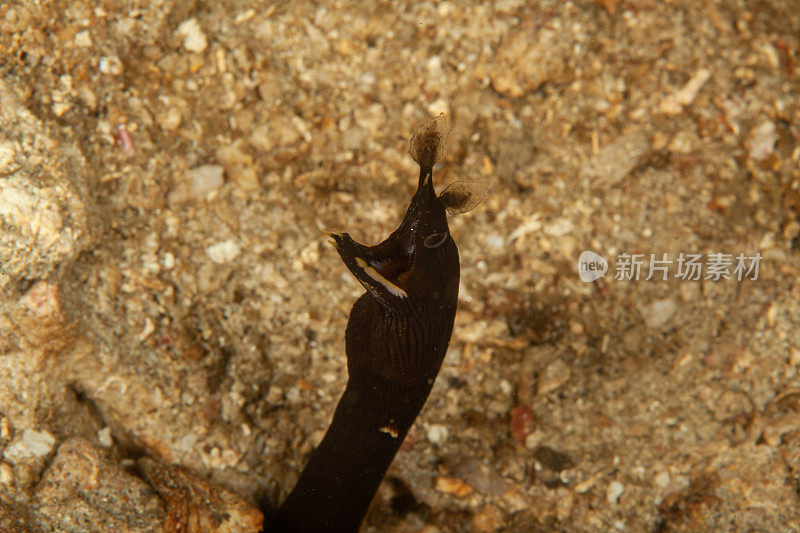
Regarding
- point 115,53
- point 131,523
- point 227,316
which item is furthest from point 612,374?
point 115,53

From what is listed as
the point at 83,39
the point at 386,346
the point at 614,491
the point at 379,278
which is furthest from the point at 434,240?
the point at 83,39

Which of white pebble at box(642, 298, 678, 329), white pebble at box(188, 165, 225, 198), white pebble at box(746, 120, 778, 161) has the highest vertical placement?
white pebble at box(746, 120, 778, 161)

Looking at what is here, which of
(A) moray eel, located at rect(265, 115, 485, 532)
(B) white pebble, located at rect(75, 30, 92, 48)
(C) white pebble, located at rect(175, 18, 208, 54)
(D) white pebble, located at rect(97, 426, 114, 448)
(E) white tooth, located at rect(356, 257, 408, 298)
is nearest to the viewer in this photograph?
(E) white tooth, located at rect(356, 257, 408, 298)

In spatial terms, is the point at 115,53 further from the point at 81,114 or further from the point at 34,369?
the point at 34,369

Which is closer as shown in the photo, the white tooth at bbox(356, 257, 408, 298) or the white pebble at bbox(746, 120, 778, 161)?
the white tooth at bbox(356, 257, 408, 298)

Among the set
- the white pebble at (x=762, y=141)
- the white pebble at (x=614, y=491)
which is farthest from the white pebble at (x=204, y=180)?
the white pebble at (x=762, y=141)

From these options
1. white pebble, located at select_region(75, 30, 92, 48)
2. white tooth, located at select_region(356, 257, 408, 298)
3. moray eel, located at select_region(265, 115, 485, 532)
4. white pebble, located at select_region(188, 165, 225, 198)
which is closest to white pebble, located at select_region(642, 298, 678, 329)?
moray eel, located at select_region(265, 115, 485, 532)

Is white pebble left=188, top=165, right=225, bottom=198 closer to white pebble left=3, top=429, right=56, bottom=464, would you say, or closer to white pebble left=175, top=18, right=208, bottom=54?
white pebble left=175, top=18, right=208, bottom=54

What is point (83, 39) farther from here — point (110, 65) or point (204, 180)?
point (204, 180)
